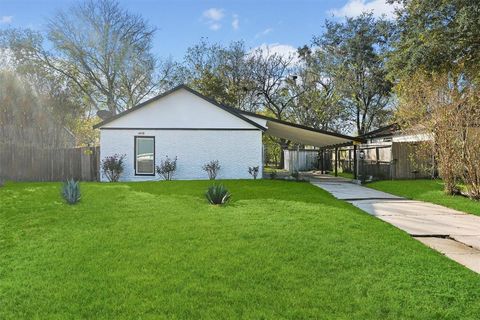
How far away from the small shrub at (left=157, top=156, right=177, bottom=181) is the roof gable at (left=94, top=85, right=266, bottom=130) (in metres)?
1.53

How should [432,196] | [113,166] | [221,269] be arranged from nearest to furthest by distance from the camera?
1. [221,269]
2. [432,196]
3. [113,166]

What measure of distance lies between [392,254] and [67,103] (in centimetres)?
2523

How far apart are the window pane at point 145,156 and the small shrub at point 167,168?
50 cm

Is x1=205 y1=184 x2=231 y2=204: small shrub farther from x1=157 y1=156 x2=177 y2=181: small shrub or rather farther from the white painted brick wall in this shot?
the white painted brick wall

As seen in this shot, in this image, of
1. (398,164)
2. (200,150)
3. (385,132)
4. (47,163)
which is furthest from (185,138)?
(385,132)

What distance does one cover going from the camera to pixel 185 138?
1672cm

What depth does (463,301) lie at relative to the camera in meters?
3.82

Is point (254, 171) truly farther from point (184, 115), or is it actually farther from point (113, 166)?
point (113, 166)

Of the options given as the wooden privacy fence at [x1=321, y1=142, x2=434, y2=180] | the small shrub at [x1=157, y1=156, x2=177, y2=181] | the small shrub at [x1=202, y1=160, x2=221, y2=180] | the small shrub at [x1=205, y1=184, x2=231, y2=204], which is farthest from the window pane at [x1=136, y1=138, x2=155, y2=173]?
the wooden privacy fence at [x1=321, y1=142, x2=434, y2=180]

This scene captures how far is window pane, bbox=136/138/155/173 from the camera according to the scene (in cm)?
1673

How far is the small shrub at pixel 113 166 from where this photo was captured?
16047 mm

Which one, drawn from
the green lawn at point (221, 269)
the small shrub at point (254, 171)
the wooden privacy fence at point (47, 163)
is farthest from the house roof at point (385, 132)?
the wooden privacy fence at point (47, 163)

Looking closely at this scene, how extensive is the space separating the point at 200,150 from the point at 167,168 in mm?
1677

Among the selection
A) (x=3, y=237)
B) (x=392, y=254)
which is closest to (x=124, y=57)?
(x=3, y=237)
